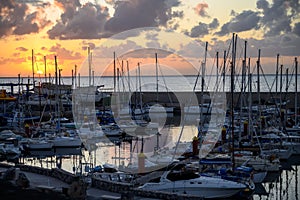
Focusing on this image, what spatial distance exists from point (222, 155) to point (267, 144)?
190 inches

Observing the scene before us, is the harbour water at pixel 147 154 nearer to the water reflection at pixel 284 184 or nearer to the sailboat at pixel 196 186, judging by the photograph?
the water reflection at pixel 284 184

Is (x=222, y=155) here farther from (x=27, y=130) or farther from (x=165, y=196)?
(x=27, y=130)

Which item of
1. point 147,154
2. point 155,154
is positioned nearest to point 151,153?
point 147,154

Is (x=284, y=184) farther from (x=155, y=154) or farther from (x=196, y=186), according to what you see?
(x=155, y=154)

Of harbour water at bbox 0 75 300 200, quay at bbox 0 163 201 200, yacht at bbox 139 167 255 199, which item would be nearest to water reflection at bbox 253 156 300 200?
harbour water at bbox 0 75 300 200

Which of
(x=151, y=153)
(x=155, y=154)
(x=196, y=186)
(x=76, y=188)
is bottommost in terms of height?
(x=151, y=153)

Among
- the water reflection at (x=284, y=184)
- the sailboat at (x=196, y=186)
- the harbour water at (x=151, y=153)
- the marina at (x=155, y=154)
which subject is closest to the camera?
the marina at (x=155, y=154)

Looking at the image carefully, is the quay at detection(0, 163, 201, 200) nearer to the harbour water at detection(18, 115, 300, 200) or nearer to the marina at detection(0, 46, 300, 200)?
the marina at detection(0, 46, 300, 200)

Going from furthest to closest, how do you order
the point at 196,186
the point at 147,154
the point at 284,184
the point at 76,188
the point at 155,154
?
the point at 147,154 → the point at 155,154 → the point at 284,184 → the point at 196,186 → the point at 76,188

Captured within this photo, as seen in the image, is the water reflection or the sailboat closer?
the sailboat

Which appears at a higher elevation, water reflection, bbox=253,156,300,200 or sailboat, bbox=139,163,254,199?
sailboat, bbox=139,163,254,199

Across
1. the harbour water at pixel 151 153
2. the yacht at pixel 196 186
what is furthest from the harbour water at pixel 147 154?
the yacht at pixel 196 186

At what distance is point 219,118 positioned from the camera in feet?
147

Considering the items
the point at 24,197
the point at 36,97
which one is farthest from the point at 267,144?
the point at 36,97
